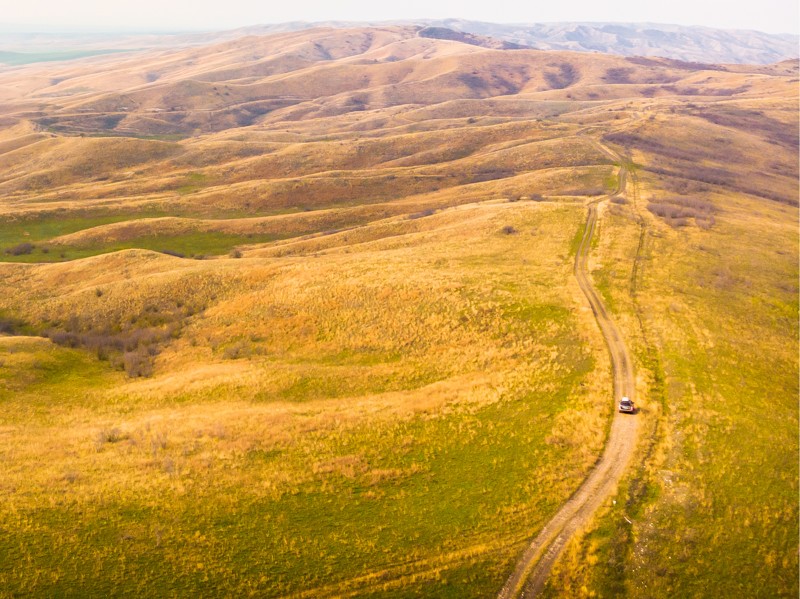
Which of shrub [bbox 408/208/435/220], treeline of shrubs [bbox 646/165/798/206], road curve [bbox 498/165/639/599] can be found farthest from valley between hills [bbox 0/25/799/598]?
treeline of shrubs [bbox 646/165/798/206]

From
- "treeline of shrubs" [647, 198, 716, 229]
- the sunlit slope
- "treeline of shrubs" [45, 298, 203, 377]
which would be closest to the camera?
the sunlit slope

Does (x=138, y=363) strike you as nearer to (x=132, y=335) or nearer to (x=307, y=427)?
(x=132, y=335)

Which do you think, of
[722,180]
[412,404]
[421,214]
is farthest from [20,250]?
[722,180]

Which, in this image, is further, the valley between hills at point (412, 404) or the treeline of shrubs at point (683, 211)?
the treeline of shrubs at point (683, 211)

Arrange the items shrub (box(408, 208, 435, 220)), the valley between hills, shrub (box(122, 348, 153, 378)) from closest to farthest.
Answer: the valley between hills
shrub (box(122, 348, 153, 378))
shrub (box(408, 208, 435, 220))

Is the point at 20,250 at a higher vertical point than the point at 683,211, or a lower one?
lower

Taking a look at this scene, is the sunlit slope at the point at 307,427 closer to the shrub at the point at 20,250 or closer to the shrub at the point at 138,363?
the shrub at the point at 138,363

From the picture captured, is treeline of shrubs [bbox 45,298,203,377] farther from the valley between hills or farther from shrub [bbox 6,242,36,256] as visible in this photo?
shrub [bbox 6,242,36,256]

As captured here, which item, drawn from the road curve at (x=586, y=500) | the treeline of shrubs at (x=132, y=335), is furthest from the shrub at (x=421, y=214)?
the road curve at (x=586, y=500)

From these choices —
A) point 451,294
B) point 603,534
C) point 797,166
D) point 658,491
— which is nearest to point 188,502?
point 603,534
